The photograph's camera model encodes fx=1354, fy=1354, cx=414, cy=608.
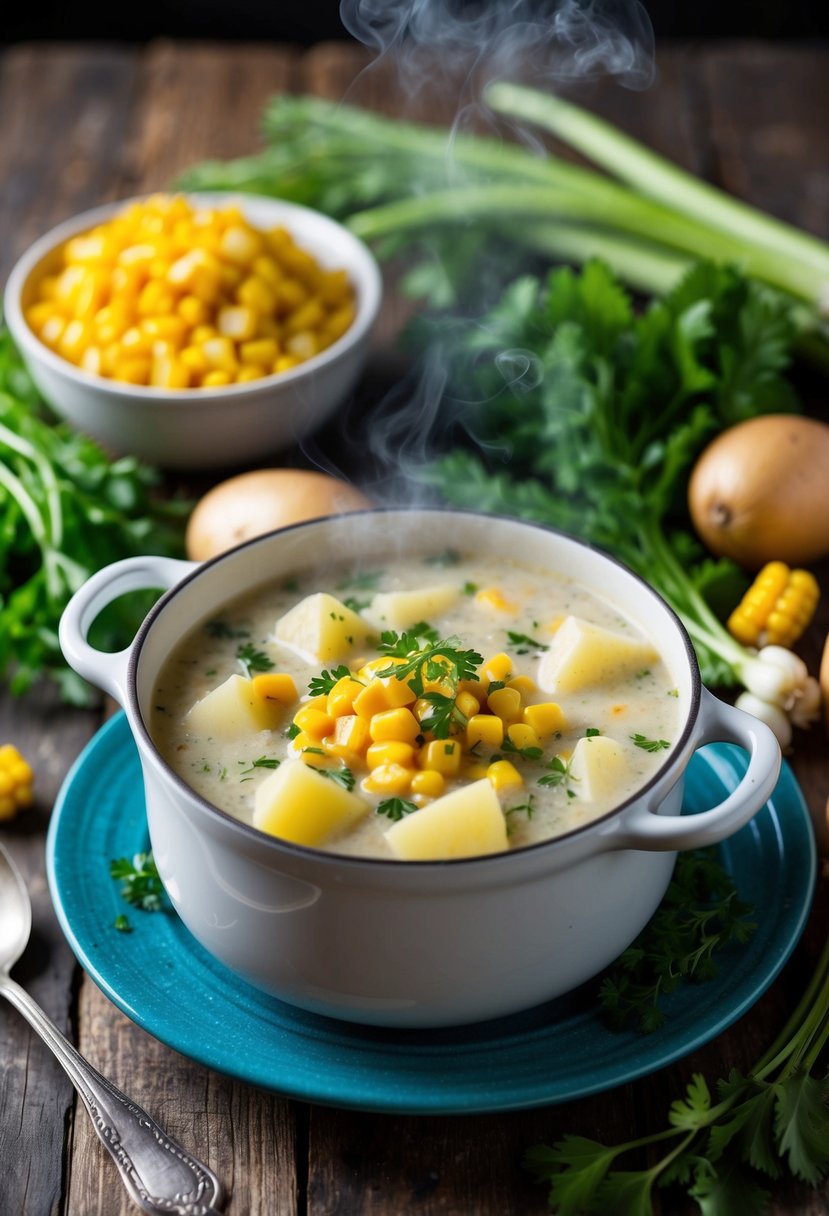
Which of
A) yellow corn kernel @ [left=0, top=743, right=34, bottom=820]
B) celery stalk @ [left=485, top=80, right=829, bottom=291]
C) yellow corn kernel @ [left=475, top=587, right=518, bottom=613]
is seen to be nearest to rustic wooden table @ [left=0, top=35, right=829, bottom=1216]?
yellow corn kernel @ [left=0, top=743, right=34, bottom=820]

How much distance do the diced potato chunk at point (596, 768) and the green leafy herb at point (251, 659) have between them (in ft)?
2.00

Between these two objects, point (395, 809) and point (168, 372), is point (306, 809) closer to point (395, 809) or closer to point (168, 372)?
point (395, 809)

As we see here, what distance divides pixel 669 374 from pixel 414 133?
1.65 m

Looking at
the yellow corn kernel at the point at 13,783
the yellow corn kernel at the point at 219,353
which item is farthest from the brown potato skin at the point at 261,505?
the yellow corn kernel at the point at 13,783

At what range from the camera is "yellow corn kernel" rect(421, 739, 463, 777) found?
2123mm

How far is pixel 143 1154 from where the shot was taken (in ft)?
6.59

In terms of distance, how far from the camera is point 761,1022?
2309 millimetres

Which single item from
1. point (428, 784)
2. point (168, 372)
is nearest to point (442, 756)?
point (428, 784)

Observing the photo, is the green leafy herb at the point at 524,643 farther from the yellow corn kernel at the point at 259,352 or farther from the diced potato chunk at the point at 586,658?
the yellow corn kernel at the point at 259,352

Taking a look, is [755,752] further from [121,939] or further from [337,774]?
[121,939]

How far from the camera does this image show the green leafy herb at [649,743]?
2.25m

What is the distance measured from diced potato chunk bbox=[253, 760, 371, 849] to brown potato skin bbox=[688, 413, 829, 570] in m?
1.58

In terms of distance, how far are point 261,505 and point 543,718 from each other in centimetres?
119

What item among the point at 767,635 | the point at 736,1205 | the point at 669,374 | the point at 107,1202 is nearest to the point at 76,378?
the point at 669,374
